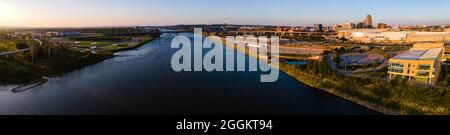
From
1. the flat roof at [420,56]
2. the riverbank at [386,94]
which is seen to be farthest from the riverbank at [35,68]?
the flat roof at [420,56]

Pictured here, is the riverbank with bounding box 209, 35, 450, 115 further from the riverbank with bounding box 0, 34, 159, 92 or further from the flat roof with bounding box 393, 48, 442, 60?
the riverbank with bounding box 0, 34, 159, 92

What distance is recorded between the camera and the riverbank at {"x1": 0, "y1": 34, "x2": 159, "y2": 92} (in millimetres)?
5637

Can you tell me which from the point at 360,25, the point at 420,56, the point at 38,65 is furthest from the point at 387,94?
the point at 360,25

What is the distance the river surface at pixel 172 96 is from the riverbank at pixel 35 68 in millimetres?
326

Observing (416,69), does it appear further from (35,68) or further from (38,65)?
(38,65)

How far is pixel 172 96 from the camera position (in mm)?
4605

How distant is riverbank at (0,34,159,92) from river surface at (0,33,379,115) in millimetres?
326

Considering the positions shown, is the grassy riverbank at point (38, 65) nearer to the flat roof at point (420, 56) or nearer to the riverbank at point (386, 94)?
the riverbank at point (386, 94)

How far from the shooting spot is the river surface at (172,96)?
3.98 meters

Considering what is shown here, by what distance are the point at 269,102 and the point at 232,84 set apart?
4.24 ft

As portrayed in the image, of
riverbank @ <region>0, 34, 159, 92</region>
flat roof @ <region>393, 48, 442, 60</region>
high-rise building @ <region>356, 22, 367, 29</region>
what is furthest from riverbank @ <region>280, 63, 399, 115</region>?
high-rise building @ <region>356, 22, 367, 29</region>

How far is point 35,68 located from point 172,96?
153 inches

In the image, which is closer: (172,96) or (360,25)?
(172,96)
